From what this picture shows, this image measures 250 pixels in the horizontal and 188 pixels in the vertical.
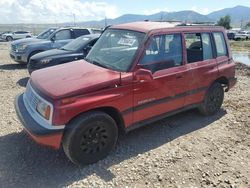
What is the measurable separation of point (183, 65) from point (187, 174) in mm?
1991

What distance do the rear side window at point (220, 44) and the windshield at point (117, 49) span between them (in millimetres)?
2138

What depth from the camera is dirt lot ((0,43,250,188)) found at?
381 cm

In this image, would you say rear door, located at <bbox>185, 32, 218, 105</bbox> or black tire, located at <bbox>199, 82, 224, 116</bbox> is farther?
black tire, located at <bbox>199, 82, 224, 116</bbox>

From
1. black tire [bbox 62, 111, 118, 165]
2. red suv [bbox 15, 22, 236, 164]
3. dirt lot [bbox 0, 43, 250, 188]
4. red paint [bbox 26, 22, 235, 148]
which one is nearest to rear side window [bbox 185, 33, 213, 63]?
red suv [bbox 15, 22, 236, 164]

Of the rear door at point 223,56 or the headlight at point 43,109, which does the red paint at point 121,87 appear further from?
the rear door at point 223,56

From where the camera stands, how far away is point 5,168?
398 cm

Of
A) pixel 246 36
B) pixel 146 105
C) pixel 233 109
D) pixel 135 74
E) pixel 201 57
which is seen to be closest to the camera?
pixel 135 74

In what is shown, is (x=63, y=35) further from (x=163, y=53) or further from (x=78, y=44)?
(x=163, y=53)

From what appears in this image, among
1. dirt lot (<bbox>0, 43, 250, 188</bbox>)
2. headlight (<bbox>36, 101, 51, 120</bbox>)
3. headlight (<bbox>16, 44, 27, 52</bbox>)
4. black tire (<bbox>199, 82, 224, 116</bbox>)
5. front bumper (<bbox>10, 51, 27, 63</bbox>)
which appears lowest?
dirt lot (<bbox>0, 43, 250, 188</bbox>)

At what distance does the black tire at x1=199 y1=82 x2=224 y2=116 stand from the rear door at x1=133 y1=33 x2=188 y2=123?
0.91 metres

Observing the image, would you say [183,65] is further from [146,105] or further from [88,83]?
[88,83]

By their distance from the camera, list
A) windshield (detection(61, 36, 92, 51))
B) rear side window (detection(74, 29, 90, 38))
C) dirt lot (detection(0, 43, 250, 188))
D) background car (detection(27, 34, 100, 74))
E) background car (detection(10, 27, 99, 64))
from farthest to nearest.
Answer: rear side window (detection(74, 29, 90, 38)) < background car (detection(10, 27, 99, 64)) < windshield (detection(61, 36, 92, 51)) < background car (detection(27, 34, 100, 74)) < dirt lot (detection(0, 43, 250, 188))

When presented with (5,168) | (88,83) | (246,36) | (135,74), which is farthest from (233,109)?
(246,36)

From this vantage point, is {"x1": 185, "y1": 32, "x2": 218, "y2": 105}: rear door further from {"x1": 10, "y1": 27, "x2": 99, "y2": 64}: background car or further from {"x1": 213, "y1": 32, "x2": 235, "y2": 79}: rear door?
{"x1": 10, "y1": 27, "x2": 99, "y2": 64}: background car
